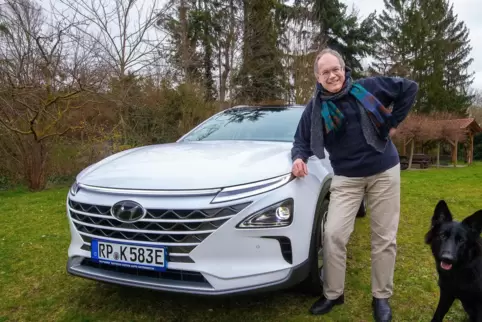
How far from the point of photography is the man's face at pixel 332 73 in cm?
233

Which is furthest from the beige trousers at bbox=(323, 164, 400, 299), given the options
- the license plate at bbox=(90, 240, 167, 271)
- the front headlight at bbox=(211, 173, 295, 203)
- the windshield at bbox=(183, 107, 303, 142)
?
the license plate at bbox=(90, 240, 167, 271)

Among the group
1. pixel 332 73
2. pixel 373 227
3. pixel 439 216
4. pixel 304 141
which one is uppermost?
pixel 332 73

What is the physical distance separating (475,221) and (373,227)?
589 millimetres

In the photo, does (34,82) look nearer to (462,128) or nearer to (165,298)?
(165,298)

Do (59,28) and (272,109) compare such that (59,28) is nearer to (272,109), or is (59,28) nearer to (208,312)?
(272,109)

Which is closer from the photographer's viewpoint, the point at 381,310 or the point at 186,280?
the point at 186,280

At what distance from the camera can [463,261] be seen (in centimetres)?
211

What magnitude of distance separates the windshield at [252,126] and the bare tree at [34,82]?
6.40 m

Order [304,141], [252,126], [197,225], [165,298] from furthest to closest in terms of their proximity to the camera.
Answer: [252,126] < [165,298] < [304,141] < [197,225]

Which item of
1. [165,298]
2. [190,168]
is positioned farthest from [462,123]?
[190,168]

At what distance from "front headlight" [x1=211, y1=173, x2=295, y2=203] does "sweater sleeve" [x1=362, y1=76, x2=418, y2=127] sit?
888mm

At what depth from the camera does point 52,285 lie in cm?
291

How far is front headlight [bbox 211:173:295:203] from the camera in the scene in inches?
76.8

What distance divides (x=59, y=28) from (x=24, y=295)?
8.36 m
